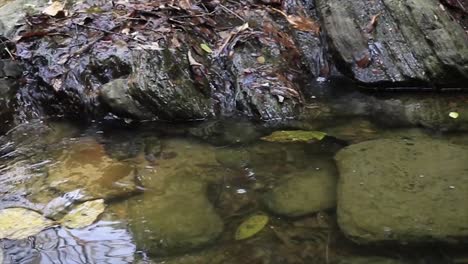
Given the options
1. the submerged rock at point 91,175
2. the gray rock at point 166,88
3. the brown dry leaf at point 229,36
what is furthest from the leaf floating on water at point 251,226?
the brown dry leaf at point 229,36

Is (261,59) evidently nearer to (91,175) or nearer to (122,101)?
(122,101)

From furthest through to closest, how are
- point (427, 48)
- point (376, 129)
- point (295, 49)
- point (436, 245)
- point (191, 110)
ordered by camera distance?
point (295, 49) < point (427, 48) < point (191, 110) < point (376, 129) < point (436, 245)

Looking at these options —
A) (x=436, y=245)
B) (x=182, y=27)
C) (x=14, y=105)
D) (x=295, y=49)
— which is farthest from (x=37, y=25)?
(x=436, y=245)

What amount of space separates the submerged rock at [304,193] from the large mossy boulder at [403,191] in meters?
0.08

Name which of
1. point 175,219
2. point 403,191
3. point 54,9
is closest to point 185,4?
point 54,9

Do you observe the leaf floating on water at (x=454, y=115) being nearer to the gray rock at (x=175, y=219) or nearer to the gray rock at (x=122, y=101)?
the gray rock at (x=175, y=219)

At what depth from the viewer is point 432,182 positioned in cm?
279

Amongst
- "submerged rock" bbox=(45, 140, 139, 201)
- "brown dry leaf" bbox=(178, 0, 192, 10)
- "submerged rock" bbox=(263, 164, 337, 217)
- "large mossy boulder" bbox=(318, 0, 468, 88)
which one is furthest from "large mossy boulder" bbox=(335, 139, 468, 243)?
"brown dry leaf" bbox=(178, 0, 192, 10)

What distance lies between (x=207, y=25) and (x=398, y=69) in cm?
176

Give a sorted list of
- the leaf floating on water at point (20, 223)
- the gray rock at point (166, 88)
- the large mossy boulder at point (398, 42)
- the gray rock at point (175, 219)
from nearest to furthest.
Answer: the gray rock at point (175, 219), the leaf floating on water at point (20, 223), the gray rock at point (166, 88), the large mossy boulder at point (398, 42)

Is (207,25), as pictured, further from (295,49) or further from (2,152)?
(2,152)

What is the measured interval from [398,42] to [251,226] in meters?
2.51

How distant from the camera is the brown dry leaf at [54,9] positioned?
4883 mm

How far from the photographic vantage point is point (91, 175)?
10.7ft
